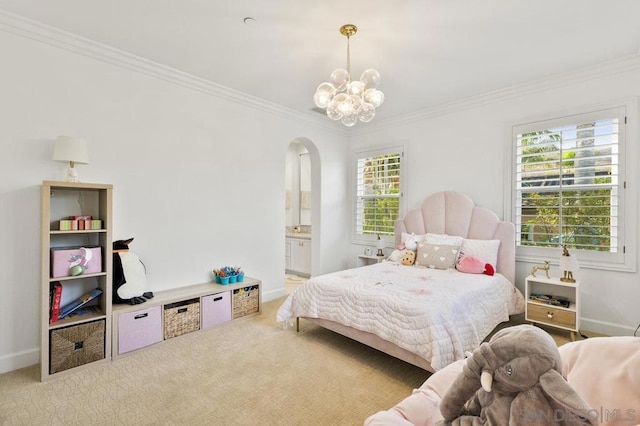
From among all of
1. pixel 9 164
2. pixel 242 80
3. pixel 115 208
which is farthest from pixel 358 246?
pixel 9 164

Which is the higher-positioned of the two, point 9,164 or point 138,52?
point 138,52

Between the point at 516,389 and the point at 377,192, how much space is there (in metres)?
4.18

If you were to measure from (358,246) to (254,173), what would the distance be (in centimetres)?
228

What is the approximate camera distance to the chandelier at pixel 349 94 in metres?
2.44

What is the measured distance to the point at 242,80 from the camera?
3.47 metres

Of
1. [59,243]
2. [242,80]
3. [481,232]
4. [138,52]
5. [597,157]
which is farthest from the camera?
[481,232]

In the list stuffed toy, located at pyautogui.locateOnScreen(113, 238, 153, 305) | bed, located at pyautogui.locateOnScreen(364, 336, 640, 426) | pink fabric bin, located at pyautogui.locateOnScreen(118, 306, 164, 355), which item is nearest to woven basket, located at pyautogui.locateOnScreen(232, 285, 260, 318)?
pink fabric bin, located at pyautogui.locateOnScreen(118, 306, 164, 355)

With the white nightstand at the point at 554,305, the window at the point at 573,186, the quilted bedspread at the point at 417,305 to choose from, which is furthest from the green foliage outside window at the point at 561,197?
the quilted bedspread at the point at 417,305

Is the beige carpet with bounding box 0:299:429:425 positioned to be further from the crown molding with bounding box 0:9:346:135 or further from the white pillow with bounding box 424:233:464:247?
the crown molding with bounding box 0:9:346:135

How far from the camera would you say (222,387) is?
220cm

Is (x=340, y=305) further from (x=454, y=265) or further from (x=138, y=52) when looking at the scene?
(x=138, y=52)

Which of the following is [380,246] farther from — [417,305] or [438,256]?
[417,305]

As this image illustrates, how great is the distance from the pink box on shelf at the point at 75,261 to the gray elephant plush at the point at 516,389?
2735 millimetres

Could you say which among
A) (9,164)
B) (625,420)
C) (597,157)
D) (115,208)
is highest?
(597,157)
